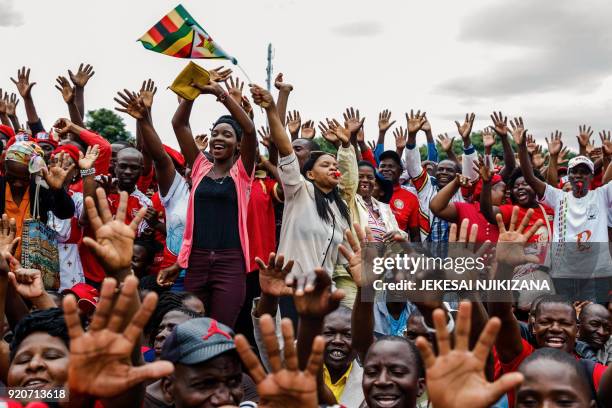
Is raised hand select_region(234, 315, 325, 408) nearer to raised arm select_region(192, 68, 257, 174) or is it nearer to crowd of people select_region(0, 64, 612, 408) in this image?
crowd of people select_region(0, 64, 612, 408)

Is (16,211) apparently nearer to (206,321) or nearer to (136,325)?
(206,321)

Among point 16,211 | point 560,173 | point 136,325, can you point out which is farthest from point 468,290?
point 560,173

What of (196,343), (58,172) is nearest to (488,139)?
(58,172)

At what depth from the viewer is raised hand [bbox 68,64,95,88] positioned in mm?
7340

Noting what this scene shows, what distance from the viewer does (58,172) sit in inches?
195

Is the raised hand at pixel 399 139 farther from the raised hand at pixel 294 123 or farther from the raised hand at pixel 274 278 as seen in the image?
the raised hand at pixel 274 278

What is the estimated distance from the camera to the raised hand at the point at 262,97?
4.91 meters

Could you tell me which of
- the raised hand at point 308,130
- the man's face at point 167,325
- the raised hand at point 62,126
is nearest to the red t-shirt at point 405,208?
the raised hand at point 308,130

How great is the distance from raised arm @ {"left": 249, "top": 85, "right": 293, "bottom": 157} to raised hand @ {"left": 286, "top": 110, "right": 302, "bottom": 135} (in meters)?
2.72

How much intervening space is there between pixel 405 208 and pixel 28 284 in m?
4.26

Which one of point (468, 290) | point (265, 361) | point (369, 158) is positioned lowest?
point (265, 361)

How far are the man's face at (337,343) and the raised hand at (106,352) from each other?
1.79 metres

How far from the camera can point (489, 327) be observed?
2.24 metres

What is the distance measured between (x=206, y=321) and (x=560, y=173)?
7034mm
